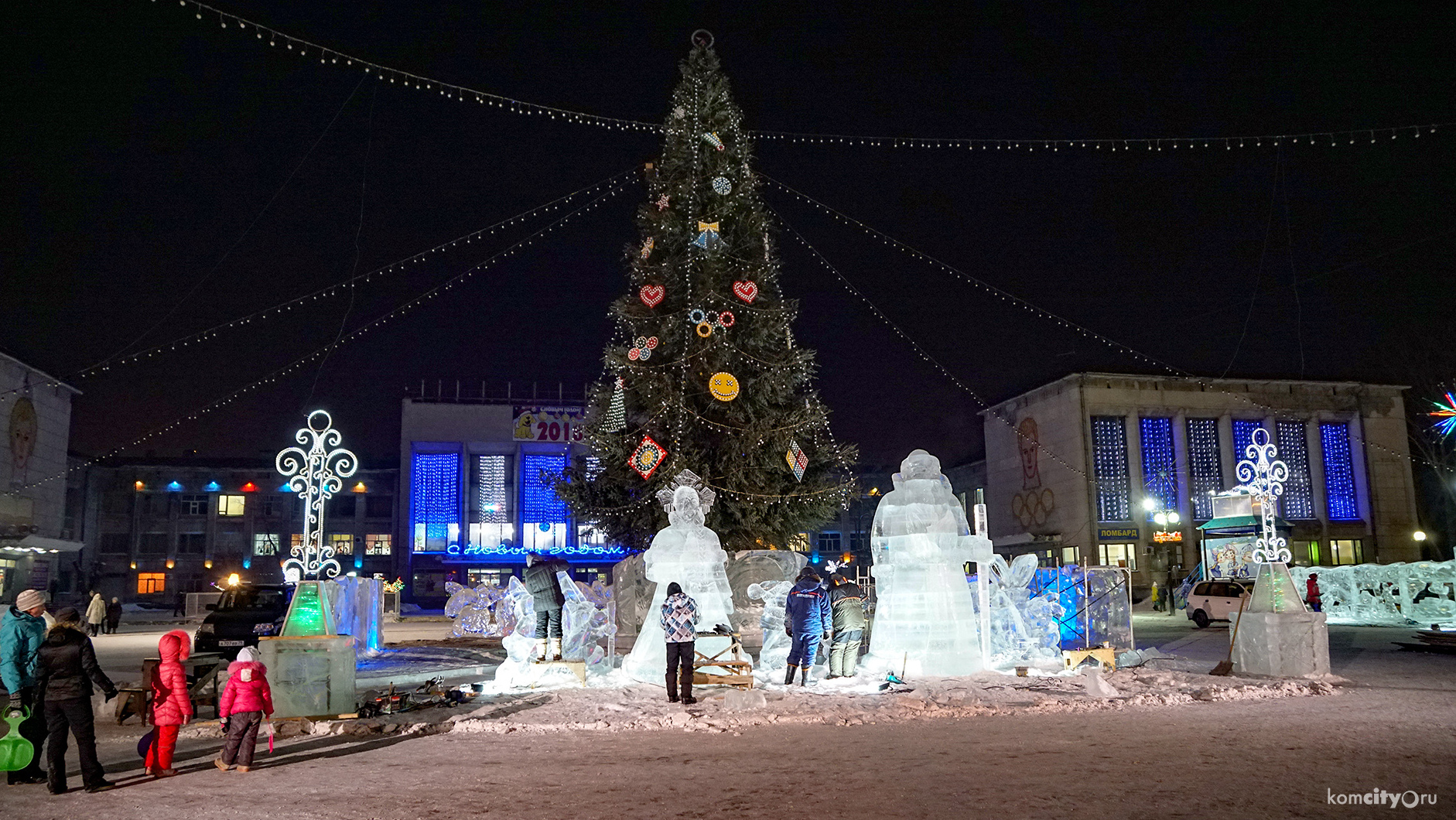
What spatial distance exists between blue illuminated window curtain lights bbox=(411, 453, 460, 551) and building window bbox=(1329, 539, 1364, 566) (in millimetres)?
46020

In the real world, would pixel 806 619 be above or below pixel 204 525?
below

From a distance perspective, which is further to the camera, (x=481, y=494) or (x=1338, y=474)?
(x=481, y=494)

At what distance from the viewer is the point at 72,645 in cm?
727

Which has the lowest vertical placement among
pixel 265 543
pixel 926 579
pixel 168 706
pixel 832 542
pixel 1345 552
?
pixel 168 706

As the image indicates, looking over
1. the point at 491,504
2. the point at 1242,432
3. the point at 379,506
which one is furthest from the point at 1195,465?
the point at 379,506

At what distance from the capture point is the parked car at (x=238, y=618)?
17.4 metres

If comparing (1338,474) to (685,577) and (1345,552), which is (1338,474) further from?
(685,577)

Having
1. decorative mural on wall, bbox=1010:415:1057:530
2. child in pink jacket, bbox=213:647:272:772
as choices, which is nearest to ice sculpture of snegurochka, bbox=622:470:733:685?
child in pink jacket, bbox=213:647:272:772

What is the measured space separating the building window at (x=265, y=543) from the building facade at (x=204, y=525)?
50mm

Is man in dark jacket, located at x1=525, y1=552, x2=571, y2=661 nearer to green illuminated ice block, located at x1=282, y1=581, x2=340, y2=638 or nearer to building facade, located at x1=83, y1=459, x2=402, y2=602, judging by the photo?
green illuminated ice block, located at x1=282, y1=581, x2=340, y2=638

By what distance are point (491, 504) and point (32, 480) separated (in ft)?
74.6

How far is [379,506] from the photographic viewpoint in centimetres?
6309

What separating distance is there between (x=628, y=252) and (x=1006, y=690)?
524 inches

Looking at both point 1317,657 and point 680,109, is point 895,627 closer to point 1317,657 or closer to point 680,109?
point 1317,657
